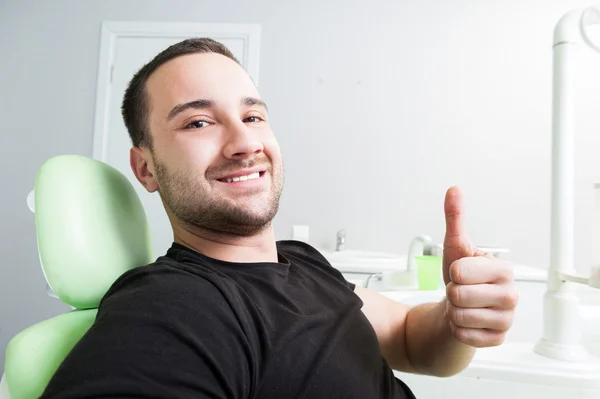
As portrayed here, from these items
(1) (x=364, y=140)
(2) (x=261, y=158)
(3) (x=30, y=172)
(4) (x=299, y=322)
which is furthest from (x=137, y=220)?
(3) (x=30, y=172)

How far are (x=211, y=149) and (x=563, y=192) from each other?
1.92 feet

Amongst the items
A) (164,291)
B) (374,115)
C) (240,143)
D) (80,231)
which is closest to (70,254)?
(80,231)

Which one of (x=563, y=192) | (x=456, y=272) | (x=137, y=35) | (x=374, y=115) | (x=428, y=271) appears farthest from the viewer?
(x=137, y=35)

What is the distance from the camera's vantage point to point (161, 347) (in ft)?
1.34

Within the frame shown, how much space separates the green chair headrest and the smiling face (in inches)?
4.3

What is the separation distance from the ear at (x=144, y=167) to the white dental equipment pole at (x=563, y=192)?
71cm

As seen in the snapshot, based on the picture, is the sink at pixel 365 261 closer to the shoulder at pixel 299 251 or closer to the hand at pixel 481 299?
the shoulder at pixel 299 251

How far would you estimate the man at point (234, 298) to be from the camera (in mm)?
411

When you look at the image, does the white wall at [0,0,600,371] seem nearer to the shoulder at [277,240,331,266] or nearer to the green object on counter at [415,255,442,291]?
the green object on counter at [415,255,442,291]

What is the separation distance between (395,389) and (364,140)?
1.78 metres

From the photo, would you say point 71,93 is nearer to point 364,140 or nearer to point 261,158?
point 364,140

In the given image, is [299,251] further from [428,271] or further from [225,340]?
[428,271]

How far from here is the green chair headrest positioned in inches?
23.0

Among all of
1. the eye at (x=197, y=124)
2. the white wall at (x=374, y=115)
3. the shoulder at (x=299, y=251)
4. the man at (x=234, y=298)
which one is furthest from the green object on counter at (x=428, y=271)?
the white wall at (x=374, y=115)
